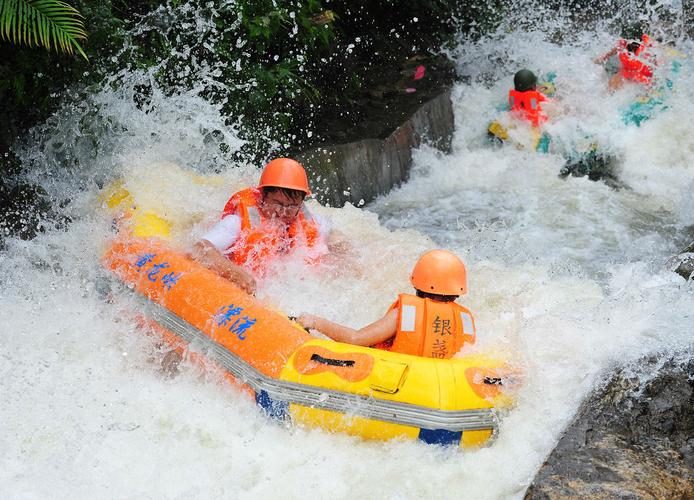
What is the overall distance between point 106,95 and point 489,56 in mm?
6352

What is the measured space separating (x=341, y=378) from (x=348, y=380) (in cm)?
4

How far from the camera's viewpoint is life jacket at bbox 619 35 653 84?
32.3ft

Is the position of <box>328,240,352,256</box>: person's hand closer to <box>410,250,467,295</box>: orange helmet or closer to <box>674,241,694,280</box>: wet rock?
<box>410,250,467,295</box>: orange helmet

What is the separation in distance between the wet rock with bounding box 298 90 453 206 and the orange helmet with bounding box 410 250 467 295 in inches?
121

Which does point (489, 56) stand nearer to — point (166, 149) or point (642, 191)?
point (642, 191)

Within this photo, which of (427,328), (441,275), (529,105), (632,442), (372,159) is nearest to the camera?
(632,442)

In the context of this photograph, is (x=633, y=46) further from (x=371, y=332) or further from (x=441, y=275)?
(x=371, y=332)

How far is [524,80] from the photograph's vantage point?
30.1ft

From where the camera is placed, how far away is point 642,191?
8.58 metres

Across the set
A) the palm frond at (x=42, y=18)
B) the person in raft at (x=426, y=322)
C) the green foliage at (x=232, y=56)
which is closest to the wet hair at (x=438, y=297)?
the person in raft at (x=426, y=322)

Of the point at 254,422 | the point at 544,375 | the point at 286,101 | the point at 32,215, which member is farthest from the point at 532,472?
the point at 286,101

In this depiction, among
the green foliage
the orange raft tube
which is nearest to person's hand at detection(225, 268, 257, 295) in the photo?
the orange raft tube

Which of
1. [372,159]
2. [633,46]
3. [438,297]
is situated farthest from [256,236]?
[633,46]

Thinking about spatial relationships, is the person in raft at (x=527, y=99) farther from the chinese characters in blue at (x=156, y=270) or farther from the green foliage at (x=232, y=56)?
the chinese characters in blue at (x=156, y=270)
